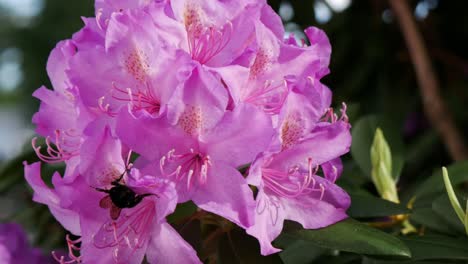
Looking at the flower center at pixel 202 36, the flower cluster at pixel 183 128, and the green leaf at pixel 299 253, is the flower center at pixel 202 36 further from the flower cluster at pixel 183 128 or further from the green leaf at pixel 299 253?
the green leaf at pixel 299 253

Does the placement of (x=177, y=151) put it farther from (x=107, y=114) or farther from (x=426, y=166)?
(x=426, y=166)

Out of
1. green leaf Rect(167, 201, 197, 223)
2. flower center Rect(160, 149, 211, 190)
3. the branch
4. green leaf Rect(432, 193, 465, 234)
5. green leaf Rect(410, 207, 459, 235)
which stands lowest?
the branch

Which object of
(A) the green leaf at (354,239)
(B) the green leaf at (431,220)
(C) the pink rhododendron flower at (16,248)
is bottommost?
(C) the pink rhododendron flower at (16,248)

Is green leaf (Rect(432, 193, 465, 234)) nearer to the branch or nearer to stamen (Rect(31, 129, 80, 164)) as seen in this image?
stamen (Rect(31, 129, 80, 164))

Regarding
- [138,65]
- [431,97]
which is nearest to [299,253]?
[138,65]

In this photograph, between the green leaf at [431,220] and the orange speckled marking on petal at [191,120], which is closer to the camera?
the orange speckled marking on petal at [191,120]

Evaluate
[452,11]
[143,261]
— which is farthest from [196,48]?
[452,11]

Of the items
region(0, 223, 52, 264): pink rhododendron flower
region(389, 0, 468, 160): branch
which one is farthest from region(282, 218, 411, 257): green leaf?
region(389, 0, 468, 160): branch

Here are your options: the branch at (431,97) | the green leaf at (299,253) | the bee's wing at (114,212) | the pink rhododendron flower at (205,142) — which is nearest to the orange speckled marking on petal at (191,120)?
the pink rhododendron flower at (205,142)
